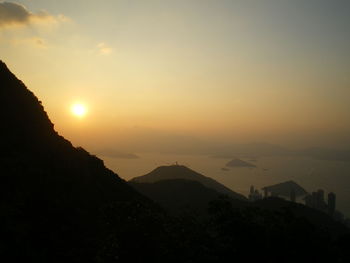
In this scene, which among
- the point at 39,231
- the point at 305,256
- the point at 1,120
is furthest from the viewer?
the point at 1,120

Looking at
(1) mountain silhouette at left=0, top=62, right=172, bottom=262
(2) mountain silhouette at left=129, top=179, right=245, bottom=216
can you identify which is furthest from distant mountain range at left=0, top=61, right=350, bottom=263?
(2) mountain silhouette at left=129, top=179, right=245, bottom=216

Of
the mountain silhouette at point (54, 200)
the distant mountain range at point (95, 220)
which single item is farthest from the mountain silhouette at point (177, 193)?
the distant mountain range at point (95, 220)

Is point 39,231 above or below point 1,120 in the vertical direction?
below

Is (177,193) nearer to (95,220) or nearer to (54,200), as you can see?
(95,220)

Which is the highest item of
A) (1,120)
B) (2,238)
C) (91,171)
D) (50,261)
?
(1,120)

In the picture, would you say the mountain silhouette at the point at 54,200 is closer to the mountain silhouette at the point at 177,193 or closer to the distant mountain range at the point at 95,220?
the distant mountain range at the point at 95,220

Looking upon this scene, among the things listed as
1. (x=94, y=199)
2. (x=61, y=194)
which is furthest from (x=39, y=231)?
(x=94, y=199)

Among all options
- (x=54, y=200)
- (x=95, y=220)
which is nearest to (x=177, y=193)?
(x=95, y=220)

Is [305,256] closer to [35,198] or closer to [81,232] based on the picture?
[81,232]

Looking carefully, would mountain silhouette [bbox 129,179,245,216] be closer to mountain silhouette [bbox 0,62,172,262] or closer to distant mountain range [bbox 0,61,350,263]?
mountain silhouette [bbox 0,62,172,262]

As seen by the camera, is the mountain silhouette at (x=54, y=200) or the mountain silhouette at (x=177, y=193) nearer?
the mountain silhouette at (x=54, y=200)

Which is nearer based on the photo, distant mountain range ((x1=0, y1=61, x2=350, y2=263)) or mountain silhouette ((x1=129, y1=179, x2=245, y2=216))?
distant mountain range ((x1=0, y1=61, x2=350, y2=263))
